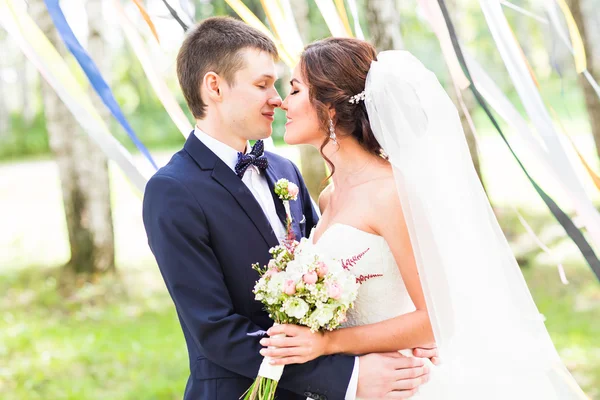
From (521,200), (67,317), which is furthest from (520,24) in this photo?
(67,317)

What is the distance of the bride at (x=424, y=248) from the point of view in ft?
7.91

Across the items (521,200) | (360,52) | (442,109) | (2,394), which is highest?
(360,52)

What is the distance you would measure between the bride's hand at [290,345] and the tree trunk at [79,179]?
553cm

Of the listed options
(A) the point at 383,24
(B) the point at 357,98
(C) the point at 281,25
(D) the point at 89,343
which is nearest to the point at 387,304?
(B) the point at 357,98

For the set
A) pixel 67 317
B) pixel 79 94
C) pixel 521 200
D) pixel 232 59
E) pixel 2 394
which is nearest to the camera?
pixel 232 59

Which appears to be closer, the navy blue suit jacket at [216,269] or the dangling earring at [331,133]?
the navy blue suit jacket at [216,269]

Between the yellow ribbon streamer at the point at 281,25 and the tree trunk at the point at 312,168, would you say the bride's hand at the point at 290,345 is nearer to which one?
the yellow ribbon streamer at the point at 281,25

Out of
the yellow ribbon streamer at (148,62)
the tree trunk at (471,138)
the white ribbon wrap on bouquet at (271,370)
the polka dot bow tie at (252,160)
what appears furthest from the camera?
the tree trunk at (471,138)

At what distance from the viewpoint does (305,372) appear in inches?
92.2

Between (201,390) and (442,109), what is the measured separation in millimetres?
1355

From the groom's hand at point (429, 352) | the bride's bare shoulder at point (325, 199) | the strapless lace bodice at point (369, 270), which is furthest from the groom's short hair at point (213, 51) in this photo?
the groom's hand at point (429, 352)

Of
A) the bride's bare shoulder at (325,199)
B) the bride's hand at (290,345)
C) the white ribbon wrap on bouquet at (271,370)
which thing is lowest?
the white ribbon wrap on bouquet at (271,370)

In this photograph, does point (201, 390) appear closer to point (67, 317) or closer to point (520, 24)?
point (67, 317)

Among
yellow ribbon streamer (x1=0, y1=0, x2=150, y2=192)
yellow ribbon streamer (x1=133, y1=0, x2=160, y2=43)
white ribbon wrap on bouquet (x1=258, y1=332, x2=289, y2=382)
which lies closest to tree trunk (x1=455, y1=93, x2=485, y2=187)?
yellow ribbon streamer (x1=133, y1=0, x2=160, y2=43)
